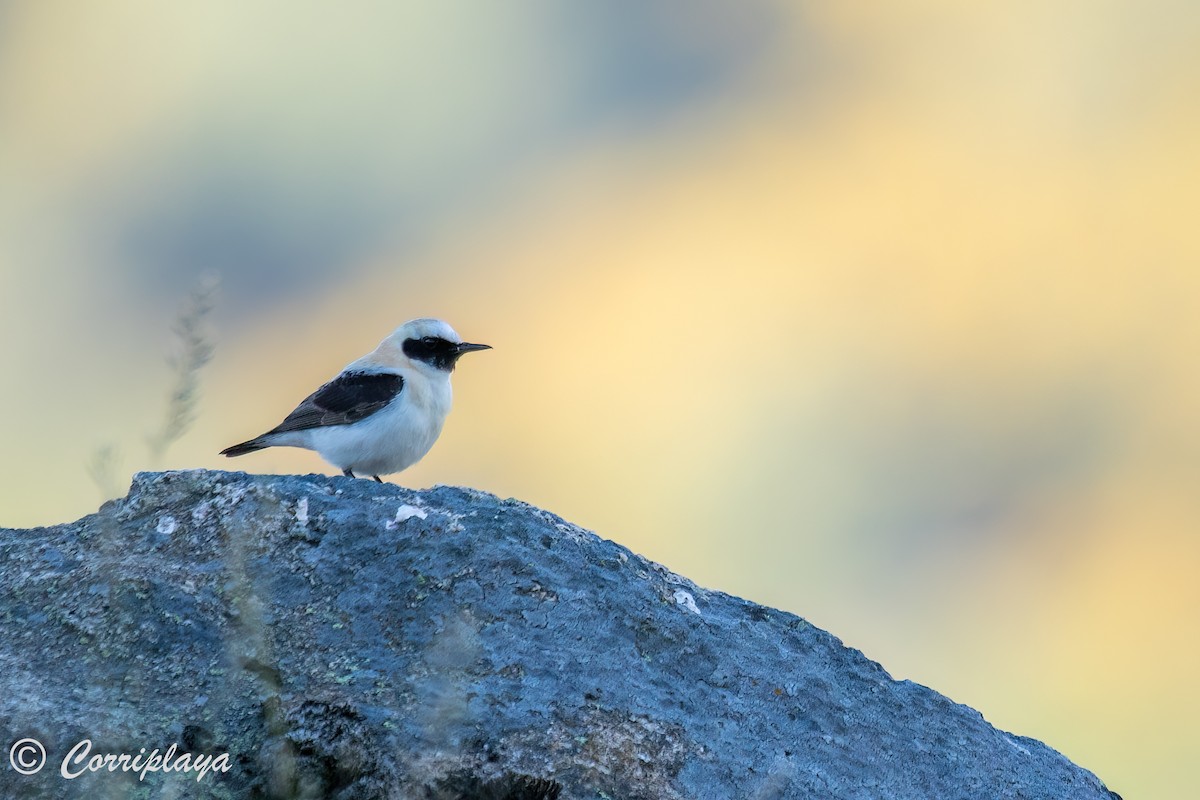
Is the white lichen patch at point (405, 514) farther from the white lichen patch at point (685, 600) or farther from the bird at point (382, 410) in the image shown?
the bird at point (382, 410)

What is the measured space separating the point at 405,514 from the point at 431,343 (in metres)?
4.09

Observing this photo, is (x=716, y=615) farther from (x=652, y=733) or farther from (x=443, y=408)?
(x=443, y=408)

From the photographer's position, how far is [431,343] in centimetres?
870

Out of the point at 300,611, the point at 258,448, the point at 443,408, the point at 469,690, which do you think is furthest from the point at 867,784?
the point at 258,448

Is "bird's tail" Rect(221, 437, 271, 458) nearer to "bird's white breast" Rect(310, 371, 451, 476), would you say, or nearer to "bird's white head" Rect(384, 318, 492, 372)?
"bird's white breast" Rect(310, 371, 451, 476)

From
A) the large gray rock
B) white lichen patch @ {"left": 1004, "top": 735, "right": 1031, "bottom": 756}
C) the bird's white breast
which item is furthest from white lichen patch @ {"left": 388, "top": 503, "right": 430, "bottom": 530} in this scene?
the bird's white breast

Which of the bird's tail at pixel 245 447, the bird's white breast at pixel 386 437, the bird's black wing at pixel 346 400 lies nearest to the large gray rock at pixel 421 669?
the bird's white breast at pixel 386 437

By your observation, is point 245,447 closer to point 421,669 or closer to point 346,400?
point 346,400

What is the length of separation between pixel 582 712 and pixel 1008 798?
5.49ft

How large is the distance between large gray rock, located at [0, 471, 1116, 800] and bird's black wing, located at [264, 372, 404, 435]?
9.41ft

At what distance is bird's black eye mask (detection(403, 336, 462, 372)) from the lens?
28.4ft

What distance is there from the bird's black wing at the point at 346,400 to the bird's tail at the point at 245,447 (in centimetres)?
19

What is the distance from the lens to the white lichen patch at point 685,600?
484 centimetres

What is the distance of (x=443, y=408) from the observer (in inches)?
330
